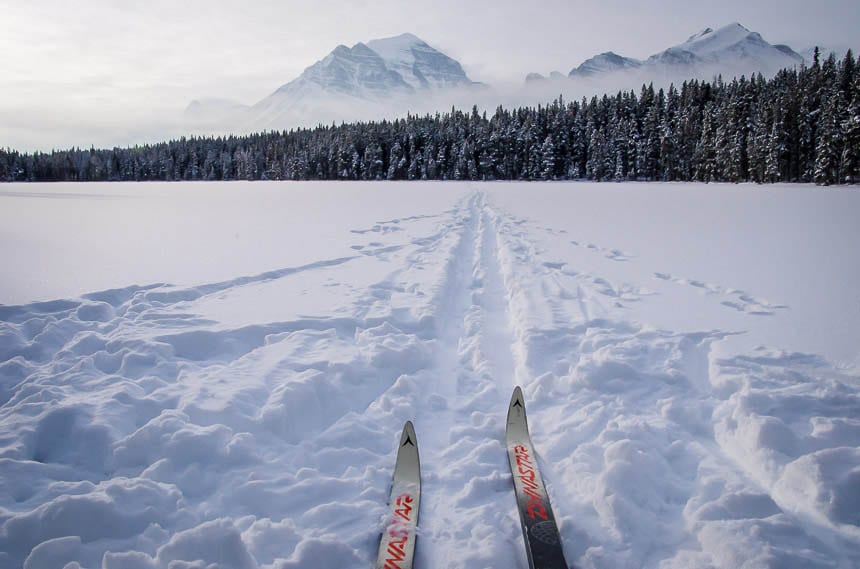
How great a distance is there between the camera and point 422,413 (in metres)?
4.47

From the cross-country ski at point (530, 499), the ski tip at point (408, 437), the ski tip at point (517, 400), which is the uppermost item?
the ski tip at point (517, 400)

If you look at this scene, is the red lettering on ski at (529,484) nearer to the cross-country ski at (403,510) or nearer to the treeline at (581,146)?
the cross-country ski at (403,510)

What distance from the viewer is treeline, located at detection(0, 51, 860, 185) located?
179 feet

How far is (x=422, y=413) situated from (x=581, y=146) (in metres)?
88.3

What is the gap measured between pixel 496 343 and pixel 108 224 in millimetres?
16964

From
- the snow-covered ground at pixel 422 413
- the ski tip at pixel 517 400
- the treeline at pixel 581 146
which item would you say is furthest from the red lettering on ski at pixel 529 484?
the treeline at pixel 581 146

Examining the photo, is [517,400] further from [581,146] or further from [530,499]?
[581,146]

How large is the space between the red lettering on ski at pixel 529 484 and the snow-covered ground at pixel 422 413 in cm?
14

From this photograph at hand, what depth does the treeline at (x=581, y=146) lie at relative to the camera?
54.7m

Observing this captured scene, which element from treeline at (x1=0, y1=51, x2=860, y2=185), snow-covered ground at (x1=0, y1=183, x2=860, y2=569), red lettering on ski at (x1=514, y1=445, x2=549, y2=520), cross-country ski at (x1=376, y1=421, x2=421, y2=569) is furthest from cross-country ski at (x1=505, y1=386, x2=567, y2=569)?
treeline at (x1=0, y1=51, x2=860, y2=185)

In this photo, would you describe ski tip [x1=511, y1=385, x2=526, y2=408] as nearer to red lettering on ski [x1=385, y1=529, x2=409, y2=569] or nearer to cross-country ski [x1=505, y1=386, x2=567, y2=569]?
cross-country ski [x1=505, y1=386, x2=567, y2=569]

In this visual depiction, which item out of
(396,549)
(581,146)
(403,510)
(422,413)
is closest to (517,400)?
(422,413)

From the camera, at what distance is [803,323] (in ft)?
20.3

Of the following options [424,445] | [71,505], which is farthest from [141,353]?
[424,445]
